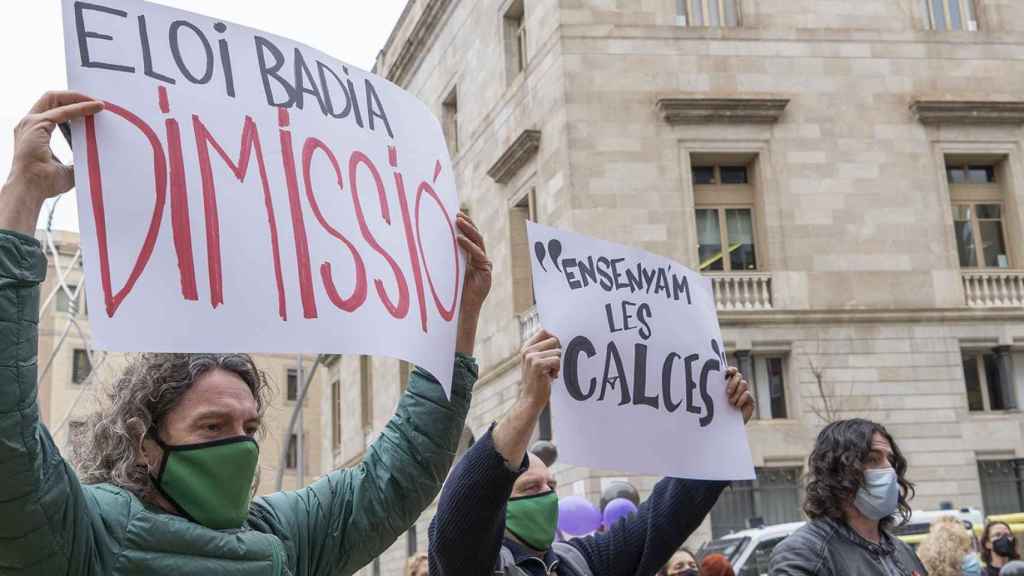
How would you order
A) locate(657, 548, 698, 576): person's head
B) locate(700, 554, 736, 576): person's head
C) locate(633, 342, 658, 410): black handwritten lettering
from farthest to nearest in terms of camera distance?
locate(700, 554, 736, 576): person's head, locate(657, 548, 698, 576): person's head, locate(633, 342, 658, 410): black handwritten lettering

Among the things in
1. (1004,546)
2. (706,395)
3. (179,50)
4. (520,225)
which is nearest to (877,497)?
(706,395)

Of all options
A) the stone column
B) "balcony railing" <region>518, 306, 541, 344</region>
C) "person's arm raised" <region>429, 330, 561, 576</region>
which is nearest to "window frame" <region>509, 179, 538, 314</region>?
"balcony railing" <region>518, 306, 541, 344</region>

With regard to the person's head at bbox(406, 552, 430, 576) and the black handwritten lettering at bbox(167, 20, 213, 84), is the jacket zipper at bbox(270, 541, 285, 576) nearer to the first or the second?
the black handwritten lettering at bbox(167, 20, 213, 84)

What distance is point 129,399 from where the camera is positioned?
2367 mm

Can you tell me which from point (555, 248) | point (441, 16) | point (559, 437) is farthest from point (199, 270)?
point (441, 16)

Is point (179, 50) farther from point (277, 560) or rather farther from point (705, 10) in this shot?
point (705, 10)

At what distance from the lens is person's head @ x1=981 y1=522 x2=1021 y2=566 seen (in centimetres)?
795

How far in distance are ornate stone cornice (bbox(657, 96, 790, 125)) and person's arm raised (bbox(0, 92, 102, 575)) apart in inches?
755

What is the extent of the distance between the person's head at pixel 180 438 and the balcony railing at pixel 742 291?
58.7 ft

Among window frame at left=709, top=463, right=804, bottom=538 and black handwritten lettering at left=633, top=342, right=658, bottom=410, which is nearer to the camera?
black handwritten lettering at left=633, top=342, right=658, bottom=410

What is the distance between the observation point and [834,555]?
3.94 meters

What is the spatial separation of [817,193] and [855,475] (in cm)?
1720

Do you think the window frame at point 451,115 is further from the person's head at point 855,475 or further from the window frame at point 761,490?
the person's head at point 855,475

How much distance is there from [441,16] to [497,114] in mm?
5675
